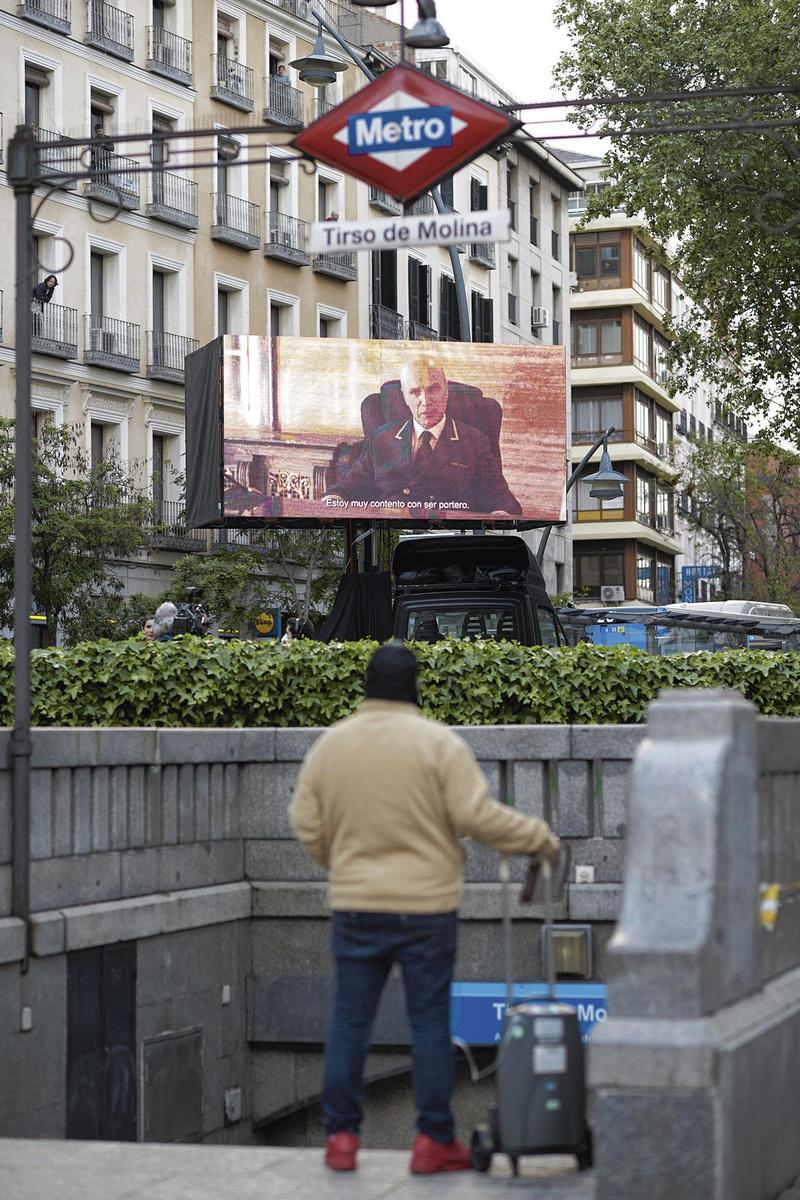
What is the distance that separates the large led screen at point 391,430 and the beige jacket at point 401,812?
2373 centimetres

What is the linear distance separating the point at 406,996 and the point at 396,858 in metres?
0.52

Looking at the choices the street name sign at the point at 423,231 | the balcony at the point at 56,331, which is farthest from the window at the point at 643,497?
the street name sign at the point at 423,231

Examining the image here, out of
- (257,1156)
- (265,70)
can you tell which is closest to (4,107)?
(265,70)

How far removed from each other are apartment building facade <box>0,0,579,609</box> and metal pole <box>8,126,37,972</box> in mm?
30024

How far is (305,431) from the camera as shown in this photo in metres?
31.5

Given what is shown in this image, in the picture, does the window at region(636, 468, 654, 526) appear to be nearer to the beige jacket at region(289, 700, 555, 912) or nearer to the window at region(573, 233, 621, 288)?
the window at region(573, 233, 621, 288)

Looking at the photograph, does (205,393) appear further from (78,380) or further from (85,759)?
(85,759)

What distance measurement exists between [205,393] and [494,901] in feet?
64.5

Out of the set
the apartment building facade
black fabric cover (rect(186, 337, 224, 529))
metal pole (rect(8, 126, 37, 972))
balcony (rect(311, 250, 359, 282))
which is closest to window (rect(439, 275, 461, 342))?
the apartment building facade

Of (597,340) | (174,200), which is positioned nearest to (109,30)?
(174,200)

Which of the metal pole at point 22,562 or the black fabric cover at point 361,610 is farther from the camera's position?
the black fabric cover at point 361,610

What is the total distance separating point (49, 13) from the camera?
148 feet

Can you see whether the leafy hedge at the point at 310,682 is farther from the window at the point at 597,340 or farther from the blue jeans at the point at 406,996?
the window at the point at 597,340

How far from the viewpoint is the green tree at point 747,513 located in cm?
7550
